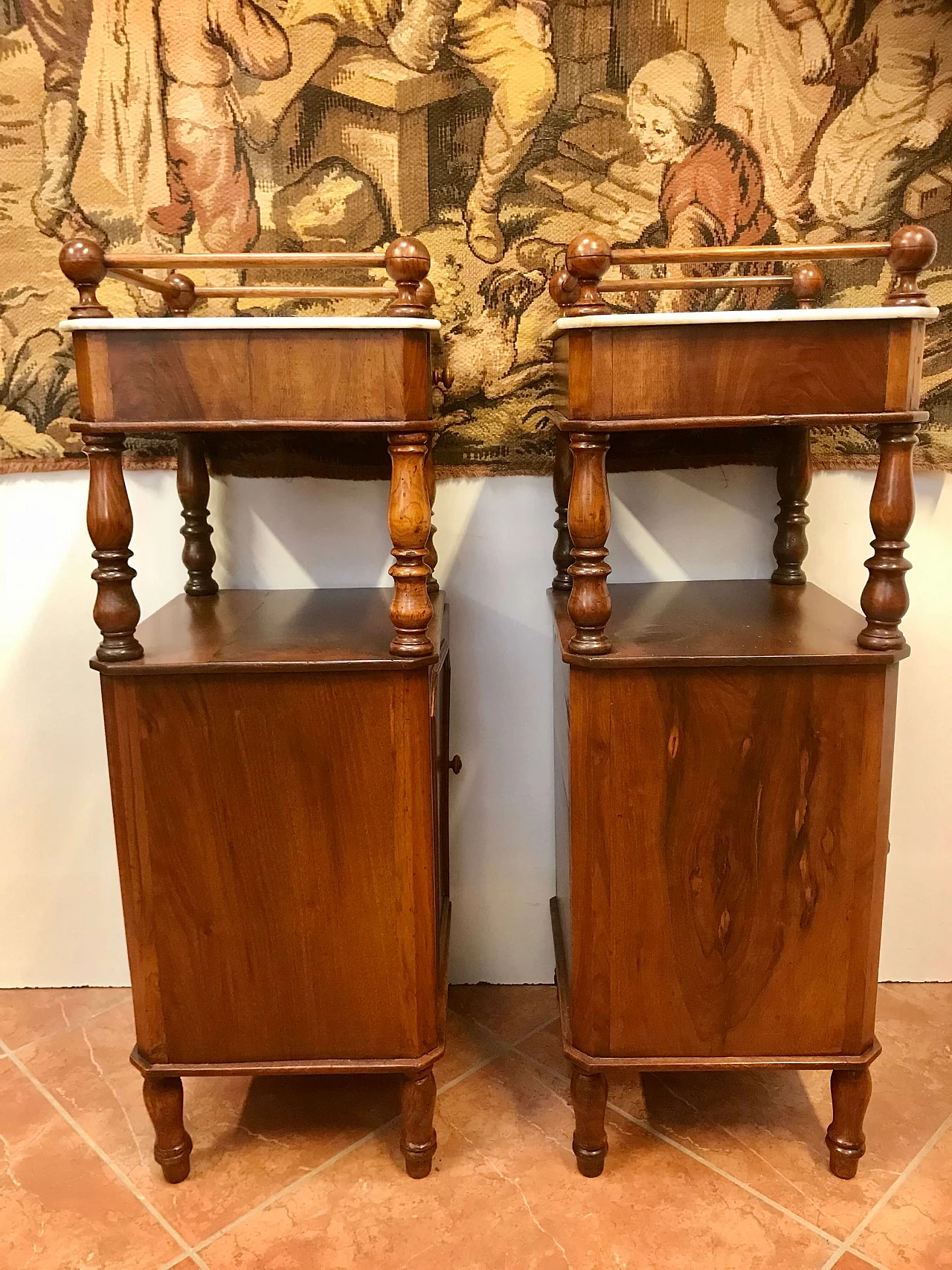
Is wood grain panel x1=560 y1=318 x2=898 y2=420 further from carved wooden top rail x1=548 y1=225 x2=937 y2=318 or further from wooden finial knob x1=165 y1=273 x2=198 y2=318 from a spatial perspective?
wooden finial knob x1=165 y1=273 x2=198 y2=318

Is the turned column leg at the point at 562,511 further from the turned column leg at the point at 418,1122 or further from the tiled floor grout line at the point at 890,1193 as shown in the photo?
the tiled floor grout line at the point at 890,1193

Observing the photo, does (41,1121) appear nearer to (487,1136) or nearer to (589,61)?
(487,1136)

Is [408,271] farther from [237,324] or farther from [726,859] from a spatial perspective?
[726,859]

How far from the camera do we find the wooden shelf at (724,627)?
50.2 inches

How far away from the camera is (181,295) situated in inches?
63.0

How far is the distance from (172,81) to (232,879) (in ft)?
4.23

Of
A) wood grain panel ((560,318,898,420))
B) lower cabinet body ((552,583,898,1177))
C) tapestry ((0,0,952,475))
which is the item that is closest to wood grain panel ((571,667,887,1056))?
lower cabinet body ((552,583,898,1177))

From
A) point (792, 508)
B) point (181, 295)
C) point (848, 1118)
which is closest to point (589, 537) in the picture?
point (792, 508)

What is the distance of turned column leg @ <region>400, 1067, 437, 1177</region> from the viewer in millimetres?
1438

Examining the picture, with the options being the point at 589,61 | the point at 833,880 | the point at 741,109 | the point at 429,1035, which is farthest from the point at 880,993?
the point at 589,61

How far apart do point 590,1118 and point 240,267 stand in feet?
4.58

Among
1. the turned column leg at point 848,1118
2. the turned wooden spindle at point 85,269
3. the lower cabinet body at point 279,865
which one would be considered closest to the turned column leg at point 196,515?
the lower cabinet body at point 279,865

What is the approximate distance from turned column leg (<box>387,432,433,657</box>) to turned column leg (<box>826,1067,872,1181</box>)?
906mm

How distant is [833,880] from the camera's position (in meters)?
1.35
